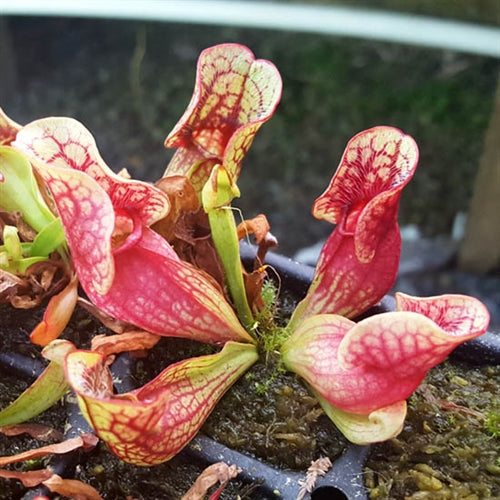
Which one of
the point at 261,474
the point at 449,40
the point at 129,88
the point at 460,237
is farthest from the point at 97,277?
the point at 129,88

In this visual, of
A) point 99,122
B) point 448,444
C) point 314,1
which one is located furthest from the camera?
point 99,122

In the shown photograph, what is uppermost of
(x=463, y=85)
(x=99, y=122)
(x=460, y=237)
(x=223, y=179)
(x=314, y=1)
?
(x=314, y=1)

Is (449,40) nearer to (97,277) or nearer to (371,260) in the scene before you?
(371,260)

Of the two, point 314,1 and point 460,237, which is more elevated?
point 314,1

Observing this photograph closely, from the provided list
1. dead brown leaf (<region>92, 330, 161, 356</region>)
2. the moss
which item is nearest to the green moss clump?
the moss

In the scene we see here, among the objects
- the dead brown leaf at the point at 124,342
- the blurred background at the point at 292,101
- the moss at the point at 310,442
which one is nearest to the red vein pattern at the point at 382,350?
the moss at the point at 310,442

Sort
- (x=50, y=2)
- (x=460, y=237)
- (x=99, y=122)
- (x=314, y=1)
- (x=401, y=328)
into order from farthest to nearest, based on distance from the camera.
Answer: (x=99, y=122)
(x=460, y=237)
(x=314, y=1)
(x=50, y=2)
(x=401, y=328)
